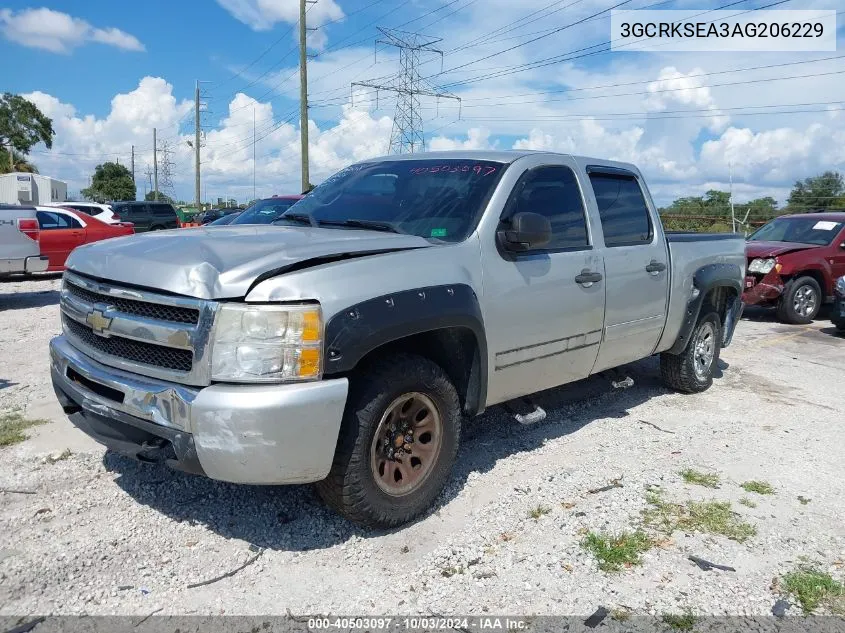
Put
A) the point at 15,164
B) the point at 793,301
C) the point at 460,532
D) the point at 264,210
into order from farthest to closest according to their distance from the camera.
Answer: the point at 15,164 < the point at 264,210 < the point at 793,301 < the point at 460,532

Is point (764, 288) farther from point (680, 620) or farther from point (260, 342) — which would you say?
point (260, 342)

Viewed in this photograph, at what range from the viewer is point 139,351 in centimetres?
305

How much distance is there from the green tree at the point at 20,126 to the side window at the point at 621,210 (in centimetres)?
6543

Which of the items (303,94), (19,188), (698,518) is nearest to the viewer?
(698,518)

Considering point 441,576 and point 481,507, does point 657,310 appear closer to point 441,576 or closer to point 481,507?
point 481,507

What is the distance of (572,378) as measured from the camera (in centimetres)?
450

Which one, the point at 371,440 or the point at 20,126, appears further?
the point at 20,126

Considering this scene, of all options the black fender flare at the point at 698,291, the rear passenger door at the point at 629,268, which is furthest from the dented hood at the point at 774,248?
the rear passenger door at the point at 629,268

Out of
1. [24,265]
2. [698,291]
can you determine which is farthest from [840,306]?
[24,265]

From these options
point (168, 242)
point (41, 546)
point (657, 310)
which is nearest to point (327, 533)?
point (41, 546)

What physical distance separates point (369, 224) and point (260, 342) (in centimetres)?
135

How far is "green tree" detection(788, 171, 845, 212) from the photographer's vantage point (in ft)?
111

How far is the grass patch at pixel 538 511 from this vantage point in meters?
3.57

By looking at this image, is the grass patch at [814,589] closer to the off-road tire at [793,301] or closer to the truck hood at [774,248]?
the off-road tire at [793,301]
